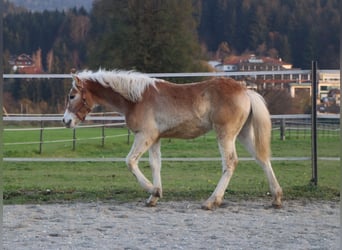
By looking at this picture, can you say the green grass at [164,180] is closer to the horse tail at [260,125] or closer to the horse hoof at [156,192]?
the horse hoof at [156,192]

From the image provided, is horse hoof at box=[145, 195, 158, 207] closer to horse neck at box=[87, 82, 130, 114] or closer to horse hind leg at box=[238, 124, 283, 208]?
horse neck at box=[87, 82, 130, 114]

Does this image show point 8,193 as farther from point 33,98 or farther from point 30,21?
point 30,21

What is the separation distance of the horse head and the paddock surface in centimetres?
93

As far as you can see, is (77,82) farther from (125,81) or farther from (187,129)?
(187,129)

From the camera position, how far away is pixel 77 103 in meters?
7.37

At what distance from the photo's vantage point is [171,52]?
25.8 m

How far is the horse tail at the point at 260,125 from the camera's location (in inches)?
280

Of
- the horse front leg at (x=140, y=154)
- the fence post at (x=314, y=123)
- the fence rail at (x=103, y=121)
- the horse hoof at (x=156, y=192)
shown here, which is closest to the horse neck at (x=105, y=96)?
the horse front leg at (x=140, y=154)

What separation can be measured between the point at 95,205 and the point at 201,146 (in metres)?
11.8

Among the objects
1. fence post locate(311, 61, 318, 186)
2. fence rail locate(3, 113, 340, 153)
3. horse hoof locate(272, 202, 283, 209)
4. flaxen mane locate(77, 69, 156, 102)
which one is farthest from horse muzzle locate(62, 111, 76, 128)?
fence post locate(311, 61, 318, 186)

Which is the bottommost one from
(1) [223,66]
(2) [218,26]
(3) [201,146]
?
(3) [201,146]

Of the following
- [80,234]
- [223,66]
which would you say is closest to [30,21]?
[223,66]

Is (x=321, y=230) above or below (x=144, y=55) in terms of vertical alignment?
below

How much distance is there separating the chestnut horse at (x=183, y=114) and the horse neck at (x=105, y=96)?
0.01 metres
